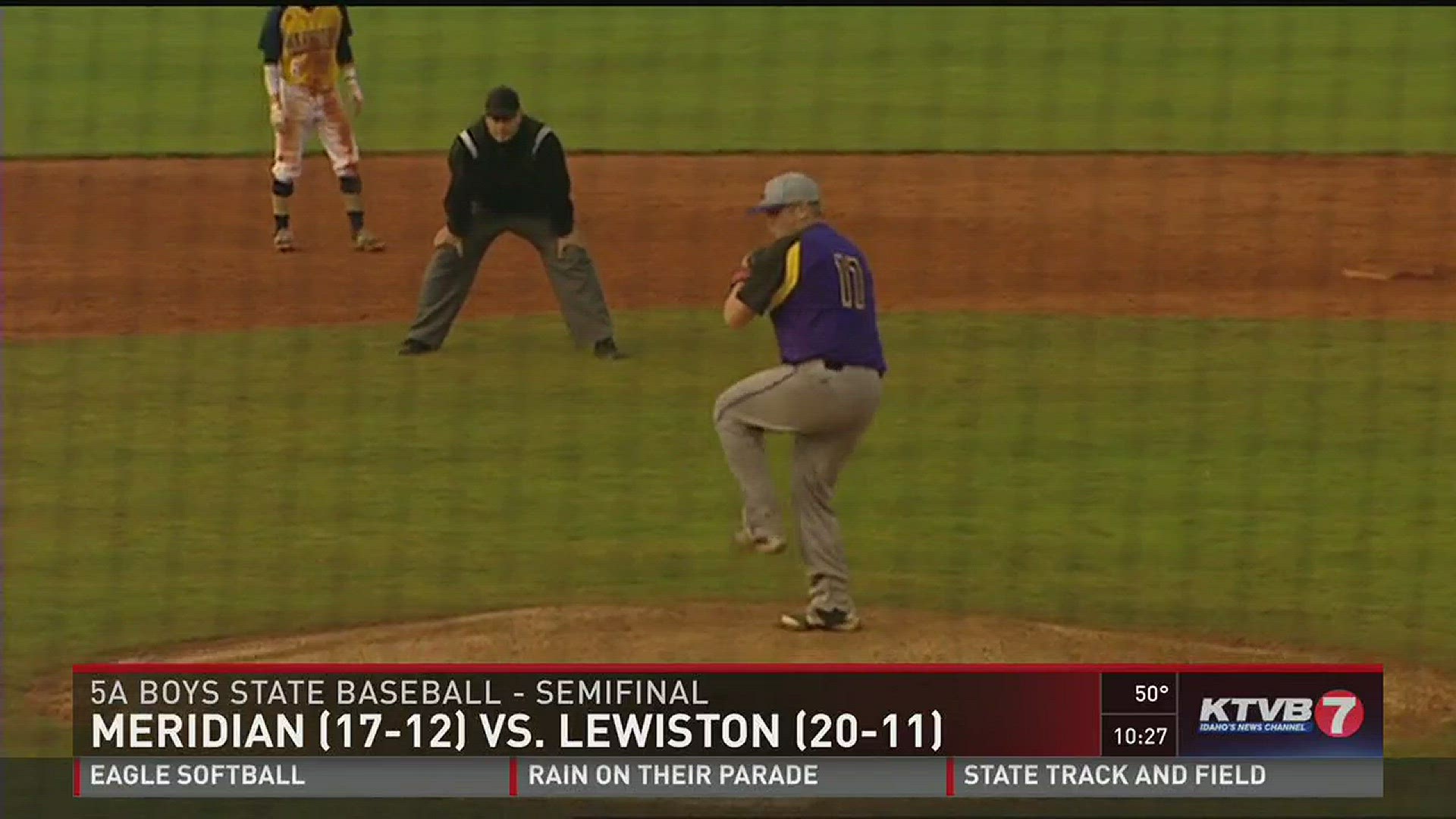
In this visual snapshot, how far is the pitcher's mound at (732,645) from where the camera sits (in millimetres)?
11016

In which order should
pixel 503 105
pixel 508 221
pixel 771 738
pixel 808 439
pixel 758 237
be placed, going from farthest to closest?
pixel 758 237, pixel 508 221, pixel 503 105, pixel 808 439, pixel 771 738

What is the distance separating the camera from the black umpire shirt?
668 inches

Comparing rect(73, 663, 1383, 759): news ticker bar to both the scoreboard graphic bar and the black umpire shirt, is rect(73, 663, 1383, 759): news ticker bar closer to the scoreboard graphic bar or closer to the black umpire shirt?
the scoreboard graphic bar

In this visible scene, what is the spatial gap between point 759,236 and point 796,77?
452 inches

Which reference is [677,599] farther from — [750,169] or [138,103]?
[138,103]

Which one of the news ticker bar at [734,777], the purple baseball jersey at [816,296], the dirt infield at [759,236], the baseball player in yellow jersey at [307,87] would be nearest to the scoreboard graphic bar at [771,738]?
the news ticker bar at [734,777]

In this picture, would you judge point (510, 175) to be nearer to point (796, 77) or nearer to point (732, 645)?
point (732, 645)

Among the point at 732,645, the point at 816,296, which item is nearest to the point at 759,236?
the point at 816,296

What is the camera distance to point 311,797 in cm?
975

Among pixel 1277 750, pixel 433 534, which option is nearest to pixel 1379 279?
pixel 433 534

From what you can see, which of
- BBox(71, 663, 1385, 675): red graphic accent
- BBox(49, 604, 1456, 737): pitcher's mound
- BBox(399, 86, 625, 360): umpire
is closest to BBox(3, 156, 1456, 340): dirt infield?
BBox(399, 86, 625, 360): umpire

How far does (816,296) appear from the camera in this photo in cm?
1112

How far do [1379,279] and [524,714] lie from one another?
38.8ft

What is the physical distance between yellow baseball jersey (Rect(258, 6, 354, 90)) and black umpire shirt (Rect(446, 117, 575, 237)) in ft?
13.4
